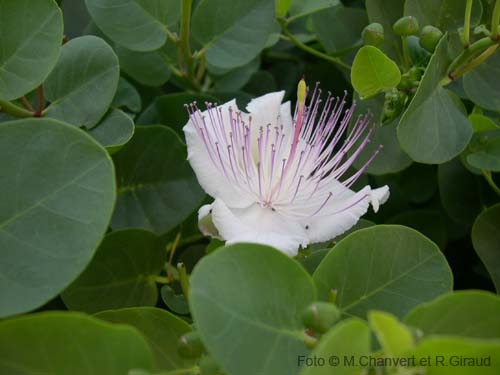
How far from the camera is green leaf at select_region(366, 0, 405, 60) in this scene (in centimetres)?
127

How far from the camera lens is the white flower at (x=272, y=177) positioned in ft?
3.30

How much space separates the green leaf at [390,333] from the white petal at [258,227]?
31 cm

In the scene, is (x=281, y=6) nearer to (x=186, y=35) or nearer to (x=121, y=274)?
(x=186, y=35)

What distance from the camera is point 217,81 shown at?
1399mm

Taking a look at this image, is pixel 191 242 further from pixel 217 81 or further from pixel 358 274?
pixel 358 274

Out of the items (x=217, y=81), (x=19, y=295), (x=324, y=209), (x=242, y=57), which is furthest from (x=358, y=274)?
(x=217, y=81)

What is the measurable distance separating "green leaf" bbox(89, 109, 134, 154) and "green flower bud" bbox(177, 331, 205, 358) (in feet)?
1.10

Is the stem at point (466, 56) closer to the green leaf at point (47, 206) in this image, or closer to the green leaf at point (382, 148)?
the green leaf at point (382, 148)

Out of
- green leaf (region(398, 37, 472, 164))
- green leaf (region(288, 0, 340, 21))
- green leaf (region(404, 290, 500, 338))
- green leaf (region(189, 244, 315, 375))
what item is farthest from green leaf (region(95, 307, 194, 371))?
green leaf (region(288, 0, 340, 21))

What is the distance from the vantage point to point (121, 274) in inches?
42.6

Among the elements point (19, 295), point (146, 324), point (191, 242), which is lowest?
point (191, 242)

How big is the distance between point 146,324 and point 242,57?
0.54 m

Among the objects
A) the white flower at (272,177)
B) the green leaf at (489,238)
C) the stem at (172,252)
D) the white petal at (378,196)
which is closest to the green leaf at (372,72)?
the white flower at (272,177)

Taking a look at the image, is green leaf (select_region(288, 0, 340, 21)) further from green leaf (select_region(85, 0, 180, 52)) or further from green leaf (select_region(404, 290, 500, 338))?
green leaf (select_region(404, 290, 500, 338))
